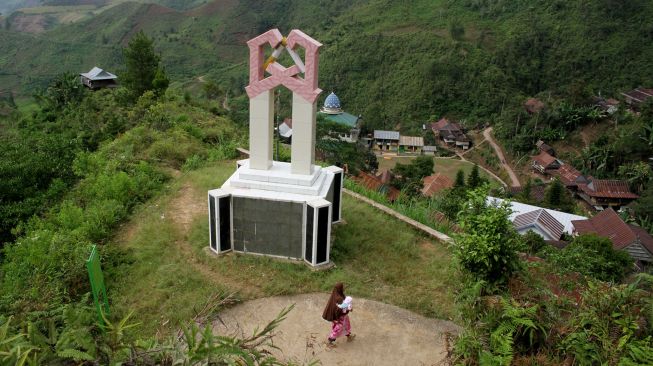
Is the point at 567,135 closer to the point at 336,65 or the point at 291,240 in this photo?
the point at 336,65

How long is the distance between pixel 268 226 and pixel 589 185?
33.7 meters

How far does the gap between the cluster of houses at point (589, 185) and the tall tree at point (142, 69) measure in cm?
2901

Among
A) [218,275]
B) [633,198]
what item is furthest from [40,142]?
[633,198]

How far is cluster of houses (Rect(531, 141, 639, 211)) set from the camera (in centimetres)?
3412

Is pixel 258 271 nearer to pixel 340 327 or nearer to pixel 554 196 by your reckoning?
pixel 340 327

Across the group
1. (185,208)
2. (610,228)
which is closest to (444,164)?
(610,228)

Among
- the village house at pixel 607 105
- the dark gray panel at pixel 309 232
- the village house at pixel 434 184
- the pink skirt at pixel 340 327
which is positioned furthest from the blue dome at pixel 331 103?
the pink skirt at pixel 340 327

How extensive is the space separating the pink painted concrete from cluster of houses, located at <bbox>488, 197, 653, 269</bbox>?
56.3 feet

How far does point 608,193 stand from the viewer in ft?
112

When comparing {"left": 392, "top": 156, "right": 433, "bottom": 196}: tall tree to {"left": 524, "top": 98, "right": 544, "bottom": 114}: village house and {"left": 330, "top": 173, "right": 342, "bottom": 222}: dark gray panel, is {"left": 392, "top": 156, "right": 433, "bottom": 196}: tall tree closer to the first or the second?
{"left": 524, "top": 98, "right": 544, "bottom": 114}: village house

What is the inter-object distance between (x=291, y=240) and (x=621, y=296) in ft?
15.0

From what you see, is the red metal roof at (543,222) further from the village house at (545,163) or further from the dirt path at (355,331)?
the dirt path at (355,331)

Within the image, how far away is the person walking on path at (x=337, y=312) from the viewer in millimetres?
5934

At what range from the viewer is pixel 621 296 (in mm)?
4969
